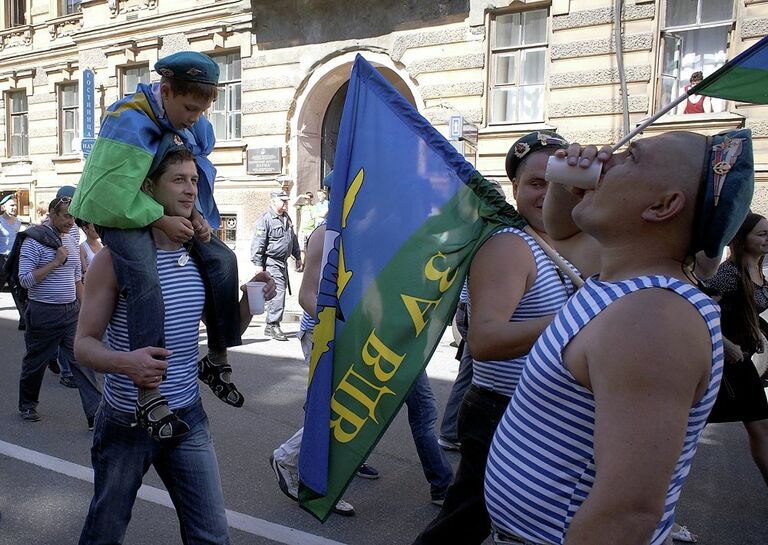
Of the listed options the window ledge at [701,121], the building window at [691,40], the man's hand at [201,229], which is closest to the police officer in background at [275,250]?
the window ledge at [701,121]

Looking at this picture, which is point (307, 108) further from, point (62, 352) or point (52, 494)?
point (52, 494)

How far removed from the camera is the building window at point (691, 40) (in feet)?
36.1

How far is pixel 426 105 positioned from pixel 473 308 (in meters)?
11.8

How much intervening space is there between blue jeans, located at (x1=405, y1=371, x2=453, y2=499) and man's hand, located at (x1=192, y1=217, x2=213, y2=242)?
181cm

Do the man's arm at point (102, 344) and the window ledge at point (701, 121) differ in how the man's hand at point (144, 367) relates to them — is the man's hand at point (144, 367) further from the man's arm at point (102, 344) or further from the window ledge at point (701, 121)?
the window ledge at point (701, 121)

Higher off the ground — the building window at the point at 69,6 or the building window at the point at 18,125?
the building window at the point at 69,6

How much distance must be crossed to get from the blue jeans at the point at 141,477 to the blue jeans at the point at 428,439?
1700 mm

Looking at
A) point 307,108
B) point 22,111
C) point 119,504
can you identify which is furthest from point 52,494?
point 22,111

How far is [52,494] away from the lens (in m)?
4.08

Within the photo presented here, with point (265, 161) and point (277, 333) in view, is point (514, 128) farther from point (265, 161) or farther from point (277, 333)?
point (277, 333)

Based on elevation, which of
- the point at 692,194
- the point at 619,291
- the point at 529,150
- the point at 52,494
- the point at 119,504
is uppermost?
the point at 529,150

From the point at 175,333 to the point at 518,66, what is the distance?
11490 millimetres

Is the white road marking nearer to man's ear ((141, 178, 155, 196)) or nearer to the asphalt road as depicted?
the asphalt road

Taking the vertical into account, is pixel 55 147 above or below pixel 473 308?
above
